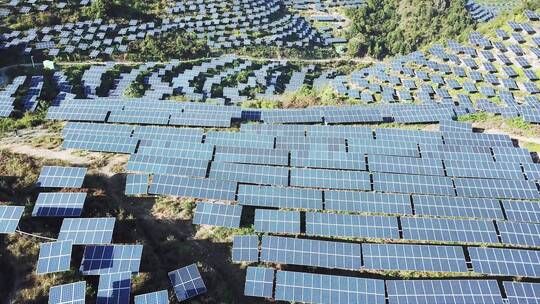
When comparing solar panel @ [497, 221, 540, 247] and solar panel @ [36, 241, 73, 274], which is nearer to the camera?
solar panel @ [36, 241, 73, 274]

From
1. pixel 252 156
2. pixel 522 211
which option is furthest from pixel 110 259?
pixel 522 211

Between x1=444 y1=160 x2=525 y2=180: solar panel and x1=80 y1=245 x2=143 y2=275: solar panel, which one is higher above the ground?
x1=80 y1=245 x2=143 y2=275: solar panel

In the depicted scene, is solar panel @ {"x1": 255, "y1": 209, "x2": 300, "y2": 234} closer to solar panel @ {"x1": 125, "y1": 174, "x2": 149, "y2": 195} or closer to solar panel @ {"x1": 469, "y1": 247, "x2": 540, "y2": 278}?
solar panel @ {"x1": 125, "y1": 174, "x2": 149, "y2": 195}

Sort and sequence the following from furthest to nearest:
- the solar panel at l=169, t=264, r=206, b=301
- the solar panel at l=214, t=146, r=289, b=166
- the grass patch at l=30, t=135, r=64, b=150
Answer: the grass patch at l=30, t=135, r=64, b=150 < the solar panel at l=214, t=146, r=289, b=166 < the solar panel at l=169, t=264, r=206, b=301

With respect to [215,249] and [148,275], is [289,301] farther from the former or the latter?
[148,275]

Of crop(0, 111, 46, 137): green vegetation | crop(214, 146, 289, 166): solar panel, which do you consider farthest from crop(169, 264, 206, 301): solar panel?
crop(0, 111, 46, 137): green vegetation

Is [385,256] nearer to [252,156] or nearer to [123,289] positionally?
[252,156]
